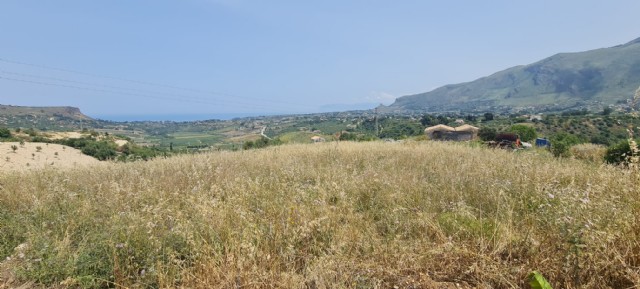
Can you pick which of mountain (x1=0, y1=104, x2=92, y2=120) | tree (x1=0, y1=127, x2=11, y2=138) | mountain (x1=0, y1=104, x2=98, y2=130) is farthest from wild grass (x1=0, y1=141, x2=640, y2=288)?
mountain (x1=0, y1=104, x2=92, y2=120)

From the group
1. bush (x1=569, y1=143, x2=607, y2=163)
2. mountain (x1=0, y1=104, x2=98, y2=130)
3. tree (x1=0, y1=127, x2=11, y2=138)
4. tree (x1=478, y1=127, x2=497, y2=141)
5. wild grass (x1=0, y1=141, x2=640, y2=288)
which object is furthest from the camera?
mountain (x1=0, y1=104, x2=98, y2=130)

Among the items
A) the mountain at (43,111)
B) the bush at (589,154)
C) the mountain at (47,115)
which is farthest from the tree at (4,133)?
the mountain at (43,111)

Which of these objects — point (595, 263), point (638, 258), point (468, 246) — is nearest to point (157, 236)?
point (468, 246)

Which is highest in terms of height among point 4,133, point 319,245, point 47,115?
point 47,115

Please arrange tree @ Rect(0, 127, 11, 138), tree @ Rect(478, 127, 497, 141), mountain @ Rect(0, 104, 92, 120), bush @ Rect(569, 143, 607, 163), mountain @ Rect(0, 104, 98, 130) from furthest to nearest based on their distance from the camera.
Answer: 1. mountain @ Rect(0, 104, 92, 120)
2. mountain @ Rect(0, 104, 98, 130)
3. tree @ Rect(0, 127, 11, 138)
4. tree @ Rect(478, 127, 497, 141)
5. bush @ Rect(569, 143, 607, 163)

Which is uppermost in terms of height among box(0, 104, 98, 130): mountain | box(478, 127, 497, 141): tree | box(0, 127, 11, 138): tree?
box(0, 104, 98, 130): mountain

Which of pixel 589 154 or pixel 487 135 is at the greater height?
pixel 589 154

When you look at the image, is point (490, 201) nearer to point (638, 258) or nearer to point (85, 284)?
point (638, 258)

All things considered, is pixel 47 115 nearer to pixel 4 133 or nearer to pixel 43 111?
pixel 43 111

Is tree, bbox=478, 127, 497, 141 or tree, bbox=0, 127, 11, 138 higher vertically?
tree, bbox=0, 127, 11, 138

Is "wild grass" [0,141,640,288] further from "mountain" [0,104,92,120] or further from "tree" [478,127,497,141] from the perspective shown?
"mountain" [0,104,92,120]

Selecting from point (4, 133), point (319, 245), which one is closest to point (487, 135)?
point (319, 245)

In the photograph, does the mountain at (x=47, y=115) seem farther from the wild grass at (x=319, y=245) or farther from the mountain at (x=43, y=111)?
the wild grass at (x=319, y=245)

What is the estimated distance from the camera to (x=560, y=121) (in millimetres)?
70812
